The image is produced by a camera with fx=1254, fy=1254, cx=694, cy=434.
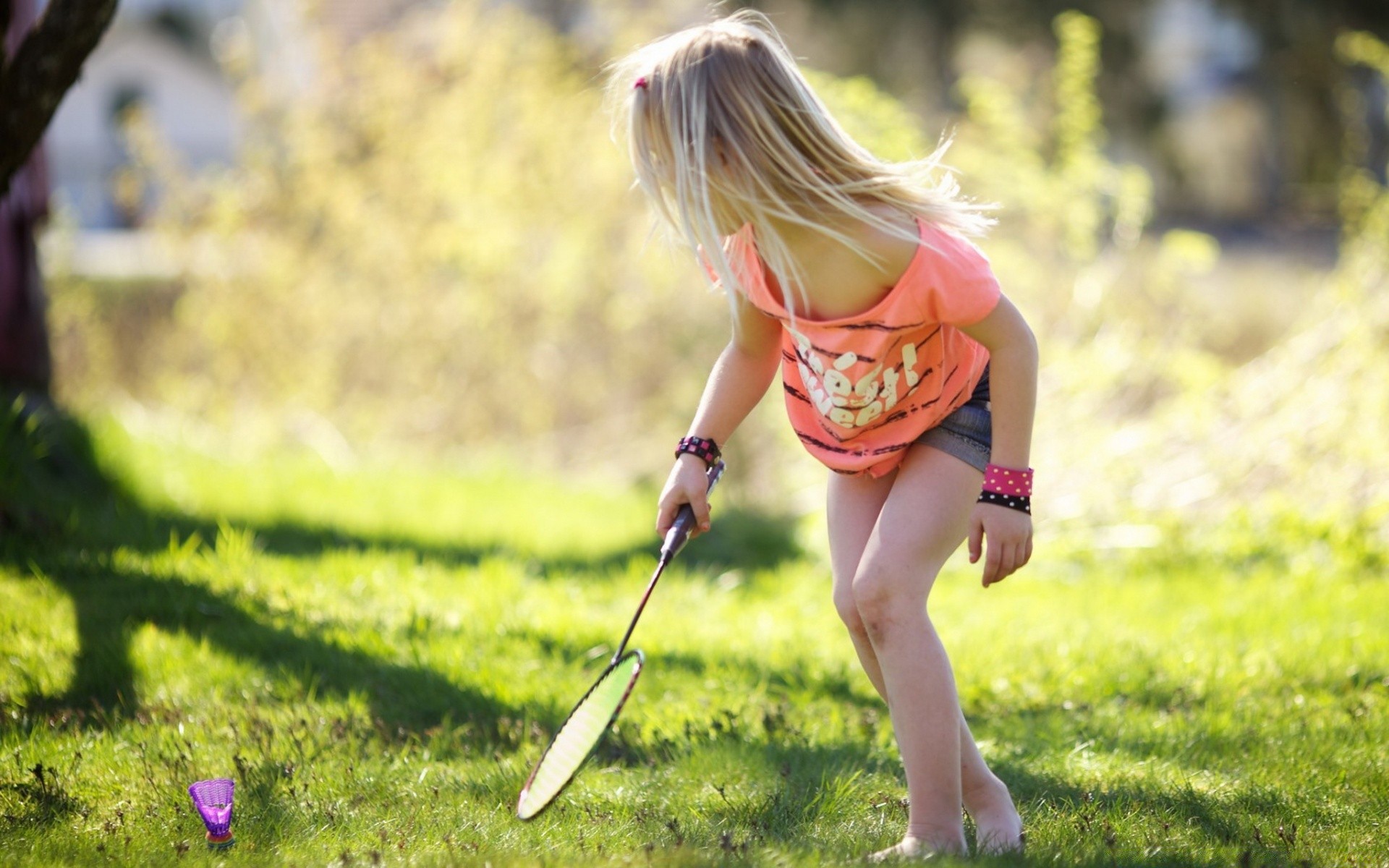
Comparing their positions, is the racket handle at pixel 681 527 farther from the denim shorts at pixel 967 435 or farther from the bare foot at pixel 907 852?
the bare foot at pixel 907 852

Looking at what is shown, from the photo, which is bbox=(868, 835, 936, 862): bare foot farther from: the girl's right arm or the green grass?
the girl's right arm

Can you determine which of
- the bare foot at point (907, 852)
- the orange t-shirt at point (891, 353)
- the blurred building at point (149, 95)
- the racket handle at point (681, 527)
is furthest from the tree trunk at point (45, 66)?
the blurred building at point (149, 95)

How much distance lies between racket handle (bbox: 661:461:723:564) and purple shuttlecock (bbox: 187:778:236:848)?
0.94 metres

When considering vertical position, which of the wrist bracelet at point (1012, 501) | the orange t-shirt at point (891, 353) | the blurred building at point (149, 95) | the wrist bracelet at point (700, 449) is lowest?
the blurred building at point (149, 95)

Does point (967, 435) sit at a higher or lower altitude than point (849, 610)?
higher

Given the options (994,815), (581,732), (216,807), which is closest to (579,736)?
(581,732)

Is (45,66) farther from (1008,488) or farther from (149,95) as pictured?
(149,95)

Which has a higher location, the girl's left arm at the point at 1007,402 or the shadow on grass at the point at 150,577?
the girl's left arm at the point at 1007,402

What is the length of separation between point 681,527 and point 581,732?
0.47 meters

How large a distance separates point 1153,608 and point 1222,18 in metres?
14.8

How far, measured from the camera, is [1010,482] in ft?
7.57

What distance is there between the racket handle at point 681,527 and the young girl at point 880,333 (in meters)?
0.04

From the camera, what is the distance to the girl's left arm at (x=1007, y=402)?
2.30 m

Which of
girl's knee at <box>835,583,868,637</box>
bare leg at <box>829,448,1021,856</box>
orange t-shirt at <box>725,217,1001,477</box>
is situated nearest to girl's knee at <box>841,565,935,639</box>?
bare leg at <box>829,448,1021,856</box>
